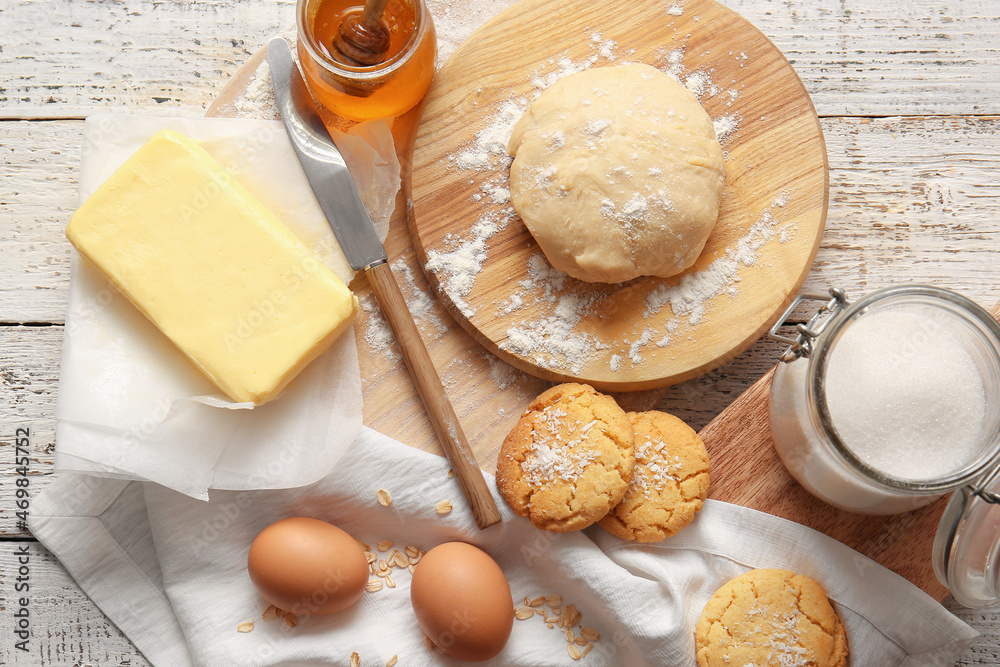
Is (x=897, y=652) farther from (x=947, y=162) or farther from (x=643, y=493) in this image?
(x=947, y=162)

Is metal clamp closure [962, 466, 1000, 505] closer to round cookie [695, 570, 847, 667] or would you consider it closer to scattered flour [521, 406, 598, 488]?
round cookie [695, 570, 847, 667]

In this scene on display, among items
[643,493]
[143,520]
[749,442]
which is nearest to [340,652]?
[143,520]

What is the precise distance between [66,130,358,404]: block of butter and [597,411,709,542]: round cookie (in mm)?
711

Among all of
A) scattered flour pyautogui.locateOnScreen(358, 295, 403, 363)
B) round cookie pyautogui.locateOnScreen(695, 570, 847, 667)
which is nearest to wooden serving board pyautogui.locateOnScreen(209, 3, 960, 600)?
scattered flour pyautogui.locateOnScreen(358, 295, 403, 363)

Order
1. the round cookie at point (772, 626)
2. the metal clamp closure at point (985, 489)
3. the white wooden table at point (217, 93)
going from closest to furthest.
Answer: the metal clamp closure at point (985, 489) → the round cookie at point (772, 626) → the white wooden table at point (217, 93)

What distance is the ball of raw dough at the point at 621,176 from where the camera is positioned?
1.41 metres

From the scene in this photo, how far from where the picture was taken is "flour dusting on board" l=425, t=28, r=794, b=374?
152 cm

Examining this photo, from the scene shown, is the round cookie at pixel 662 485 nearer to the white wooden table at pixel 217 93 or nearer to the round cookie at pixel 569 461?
the round cookie at pixel 569 461

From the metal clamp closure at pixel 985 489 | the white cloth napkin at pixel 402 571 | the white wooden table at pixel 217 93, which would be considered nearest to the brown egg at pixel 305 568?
the white cloth napkin at pixel 402 571

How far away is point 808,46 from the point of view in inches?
67.4

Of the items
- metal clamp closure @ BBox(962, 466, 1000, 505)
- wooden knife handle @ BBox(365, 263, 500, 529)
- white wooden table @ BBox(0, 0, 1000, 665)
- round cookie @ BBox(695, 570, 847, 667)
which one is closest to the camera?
metal clamp closure @ BBox(962, 466, 1000, 505)

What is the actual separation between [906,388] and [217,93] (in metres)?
1.66

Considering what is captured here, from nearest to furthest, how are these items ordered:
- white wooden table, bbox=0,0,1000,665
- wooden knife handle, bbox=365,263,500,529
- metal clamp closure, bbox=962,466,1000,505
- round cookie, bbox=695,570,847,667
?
1. metal clamp closure, bbox=962,466,1000,505
2. round cookie, bbox=695,570,847,667
3. wooden knife handle, bbox=365,263,500,529
4. white wooden table, bbox=0,0,1000,665

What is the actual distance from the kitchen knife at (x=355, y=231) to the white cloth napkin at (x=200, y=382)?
0.04 m
